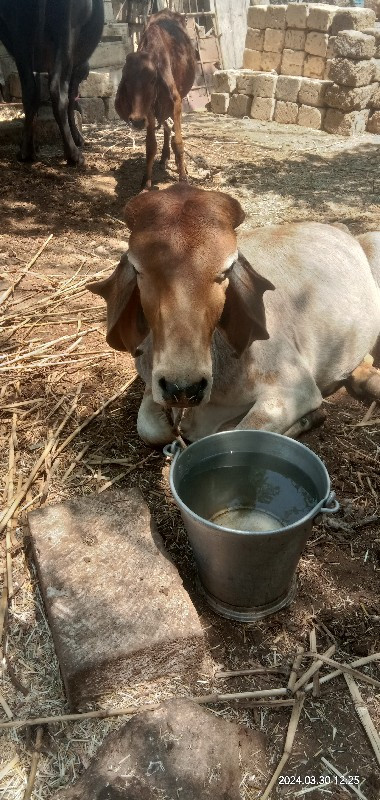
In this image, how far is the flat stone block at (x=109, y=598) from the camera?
2238mm

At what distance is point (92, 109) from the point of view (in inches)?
445

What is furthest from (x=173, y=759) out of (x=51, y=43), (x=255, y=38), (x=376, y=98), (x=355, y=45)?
(x=255, y=38)

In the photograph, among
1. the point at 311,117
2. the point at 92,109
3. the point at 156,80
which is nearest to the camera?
the point at 156,80

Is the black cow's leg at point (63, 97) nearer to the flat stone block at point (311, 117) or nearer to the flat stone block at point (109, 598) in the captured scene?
the flat stone block at point (311, 117)

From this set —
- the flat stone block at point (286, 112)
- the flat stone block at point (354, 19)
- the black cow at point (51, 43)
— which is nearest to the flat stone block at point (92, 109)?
the black cow at point (51, 43)

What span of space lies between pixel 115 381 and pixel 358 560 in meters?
1.99

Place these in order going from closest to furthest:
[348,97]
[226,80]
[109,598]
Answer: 1. [109,598]
2. [348,97]
3. [226,80]

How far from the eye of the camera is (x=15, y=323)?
4.81 meters

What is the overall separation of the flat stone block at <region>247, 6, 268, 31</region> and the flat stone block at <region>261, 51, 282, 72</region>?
Result: 0.55m

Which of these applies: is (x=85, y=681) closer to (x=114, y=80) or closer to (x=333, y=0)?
(x=114, y=80)

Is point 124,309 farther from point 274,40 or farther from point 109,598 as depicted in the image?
point 274,40

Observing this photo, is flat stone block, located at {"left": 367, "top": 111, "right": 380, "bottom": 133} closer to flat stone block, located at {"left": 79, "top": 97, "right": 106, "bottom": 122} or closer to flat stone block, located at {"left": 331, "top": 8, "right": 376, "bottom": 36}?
flat stone block, located at {"left": 331, "top": 8, "right": 376, "bottom": 36}

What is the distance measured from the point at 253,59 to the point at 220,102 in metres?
1.67

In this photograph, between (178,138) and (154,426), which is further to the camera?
(178,138)
